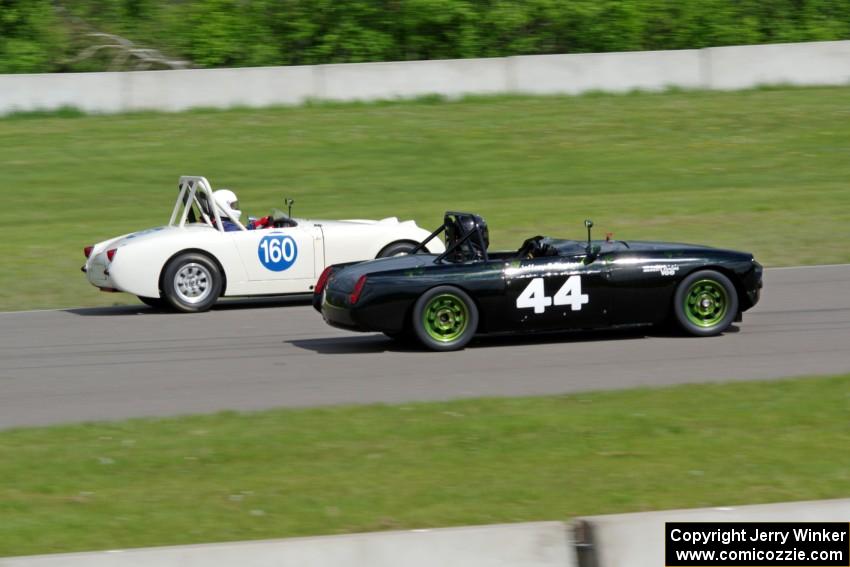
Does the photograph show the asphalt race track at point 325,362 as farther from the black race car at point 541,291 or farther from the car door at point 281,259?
the car door at point 281,259

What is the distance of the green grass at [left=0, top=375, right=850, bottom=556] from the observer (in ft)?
19.6

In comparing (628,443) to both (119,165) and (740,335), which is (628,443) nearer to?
(740,335)

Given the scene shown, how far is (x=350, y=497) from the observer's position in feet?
20.6

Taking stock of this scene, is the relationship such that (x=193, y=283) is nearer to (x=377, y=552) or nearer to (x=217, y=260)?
(x=217, y=260)

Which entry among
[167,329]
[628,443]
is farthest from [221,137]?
[628,443]

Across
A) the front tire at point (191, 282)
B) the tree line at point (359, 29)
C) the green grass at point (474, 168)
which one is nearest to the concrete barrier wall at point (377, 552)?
the front tire at point (191, 282)

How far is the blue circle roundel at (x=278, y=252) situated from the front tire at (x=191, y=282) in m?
0.50

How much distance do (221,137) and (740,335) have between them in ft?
52.5

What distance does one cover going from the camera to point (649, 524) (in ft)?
17.3

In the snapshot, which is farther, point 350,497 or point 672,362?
point 672,362

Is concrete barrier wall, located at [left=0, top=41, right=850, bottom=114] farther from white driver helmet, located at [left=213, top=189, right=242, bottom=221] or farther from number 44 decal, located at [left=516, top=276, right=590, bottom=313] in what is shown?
number 44 decal, located at [left=516, top=276, right=590, bottom=313]

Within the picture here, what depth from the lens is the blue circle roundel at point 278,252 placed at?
13.5m

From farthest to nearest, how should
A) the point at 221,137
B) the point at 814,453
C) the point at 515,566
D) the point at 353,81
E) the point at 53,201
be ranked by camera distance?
the point at 353,81 → the point at 221,137 → the point at 53,201 → the point at 814,453 → the point at 515,566

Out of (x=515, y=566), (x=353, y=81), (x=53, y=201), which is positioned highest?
(x=353, y=81)
